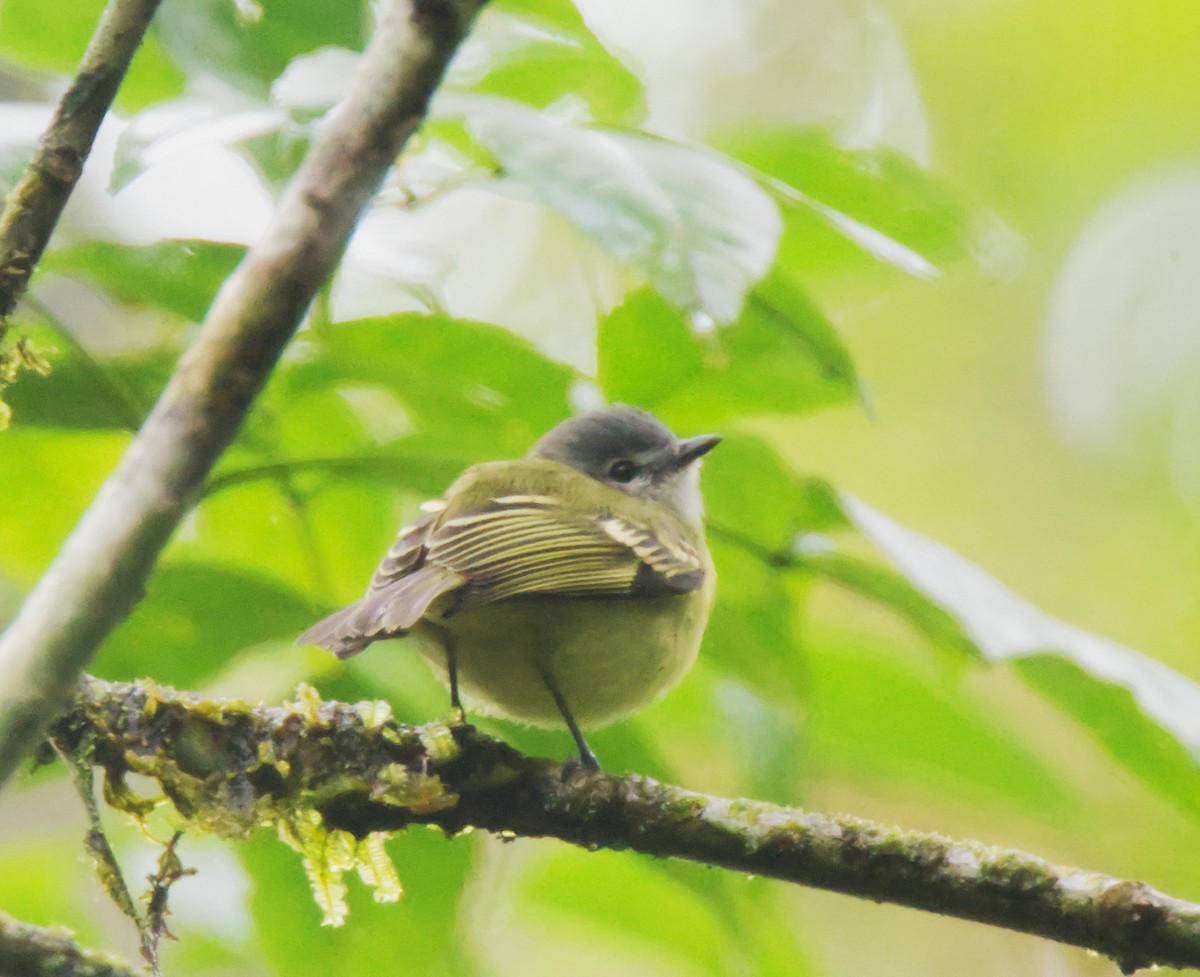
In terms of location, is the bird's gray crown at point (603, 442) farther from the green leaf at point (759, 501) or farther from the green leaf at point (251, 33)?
the green leaf at point (251, 33)

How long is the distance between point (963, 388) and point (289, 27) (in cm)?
755

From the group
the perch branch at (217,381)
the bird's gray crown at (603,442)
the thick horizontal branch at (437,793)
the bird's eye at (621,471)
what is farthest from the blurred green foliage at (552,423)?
the bird's eye at (621,471)

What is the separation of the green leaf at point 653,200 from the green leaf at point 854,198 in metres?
0.42

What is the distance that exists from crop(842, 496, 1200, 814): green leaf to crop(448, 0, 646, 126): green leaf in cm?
78

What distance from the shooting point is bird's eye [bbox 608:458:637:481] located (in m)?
3.51

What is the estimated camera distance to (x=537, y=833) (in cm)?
175

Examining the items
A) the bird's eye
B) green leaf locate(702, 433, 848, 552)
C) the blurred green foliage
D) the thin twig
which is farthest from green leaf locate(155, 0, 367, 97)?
the bird's eye

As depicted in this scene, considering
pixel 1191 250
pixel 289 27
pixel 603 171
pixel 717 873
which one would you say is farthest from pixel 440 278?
pixel 1191 250

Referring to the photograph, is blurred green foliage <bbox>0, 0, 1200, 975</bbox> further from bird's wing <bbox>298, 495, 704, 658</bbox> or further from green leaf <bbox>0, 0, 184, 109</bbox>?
bird's wing <bbox>298, 495, 704, 658</bbox>

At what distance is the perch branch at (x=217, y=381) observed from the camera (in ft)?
2.46

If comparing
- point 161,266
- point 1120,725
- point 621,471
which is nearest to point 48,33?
point 161,266

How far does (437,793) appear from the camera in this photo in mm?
1700

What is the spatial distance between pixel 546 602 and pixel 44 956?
125cm

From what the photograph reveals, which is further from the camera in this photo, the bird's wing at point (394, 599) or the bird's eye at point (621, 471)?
the bird's eye at point (621, 471)
